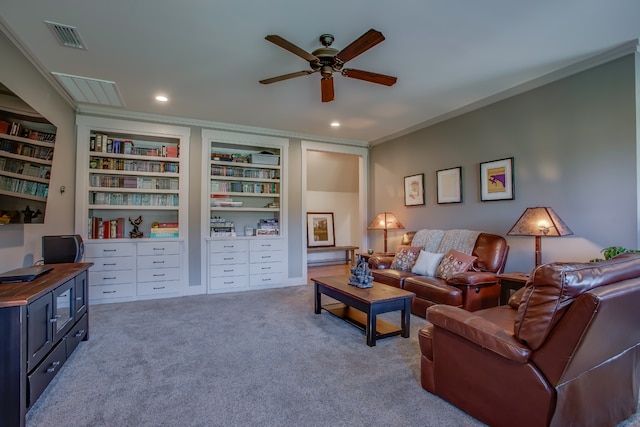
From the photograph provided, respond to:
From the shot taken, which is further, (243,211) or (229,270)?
(243,211)

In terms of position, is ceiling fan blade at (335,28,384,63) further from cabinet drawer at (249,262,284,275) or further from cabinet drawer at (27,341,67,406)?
cabinet drawer at (249,262,284,275)

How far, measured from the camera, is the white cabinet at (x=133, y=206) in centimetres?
433

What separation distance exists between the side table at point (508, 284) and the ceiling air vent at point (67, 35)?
435cm

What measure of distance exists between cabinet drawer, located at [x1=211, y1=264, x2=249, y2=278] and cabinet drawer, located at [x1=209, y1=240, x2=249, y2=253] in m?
0.24

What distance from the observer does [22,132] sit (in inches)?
103

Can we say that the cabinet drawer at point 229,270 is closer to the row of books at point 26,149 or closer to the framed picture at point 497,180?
the row of books at point 26,149

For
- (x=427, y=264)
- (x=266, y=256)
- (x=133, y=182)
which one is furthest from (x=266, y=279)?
(x=427, y=264)

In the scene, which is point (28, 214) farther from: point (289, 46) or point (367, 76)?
point (367, 76)

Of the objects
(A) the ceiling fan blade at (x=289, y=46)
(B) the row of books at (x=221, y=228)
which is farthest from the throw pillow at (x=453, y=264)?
(B) the row of books at (x=221, y=228)

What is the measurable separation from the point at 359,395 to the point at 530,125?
11.0 feet

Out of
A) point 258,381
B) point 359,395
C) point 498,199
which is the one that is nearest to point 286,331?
point 258,381

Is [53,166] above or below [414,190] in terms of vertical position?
above

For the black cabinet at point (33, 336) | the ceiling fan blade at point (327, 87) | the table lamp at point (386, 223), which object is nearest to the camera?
the black cabinet at point (33, 336)

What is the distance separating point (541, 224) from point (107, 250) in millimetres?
5125
